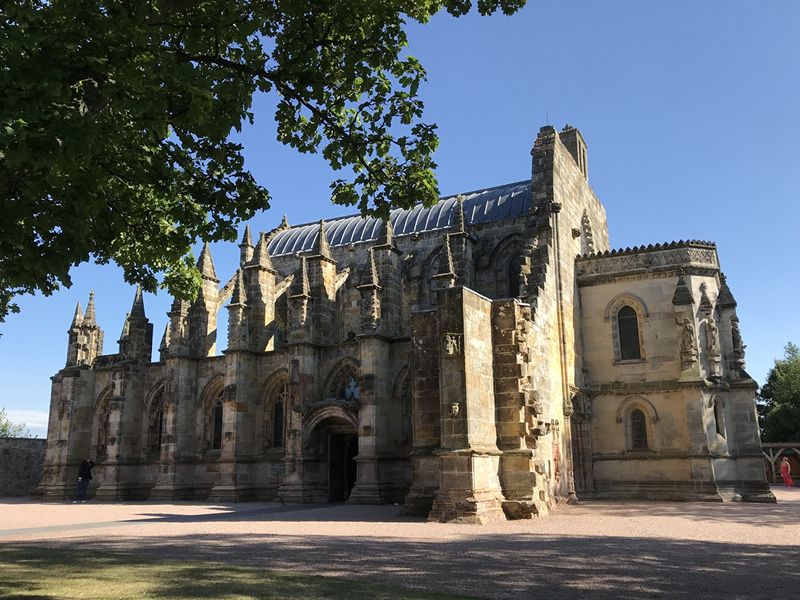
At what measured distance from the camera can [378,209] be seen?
1067 centimetres

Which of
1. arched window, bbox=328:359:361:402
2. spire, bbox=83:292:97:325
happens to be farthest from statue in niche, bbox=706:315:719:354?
spire, bbox=83:292:97:325

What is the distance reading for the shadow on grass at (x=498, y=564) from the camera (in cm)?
754

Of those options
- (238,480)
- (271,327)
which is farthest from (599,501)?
(271,327)

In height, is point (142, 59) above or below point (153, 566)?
above

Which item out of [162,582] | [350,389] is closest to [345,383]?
[350,389]

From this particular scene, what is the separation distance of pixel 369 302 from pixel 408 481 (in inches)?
248

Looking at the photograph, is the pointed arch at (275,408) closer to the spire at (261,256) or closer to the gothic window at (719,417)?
Result: the spire at (261,256)

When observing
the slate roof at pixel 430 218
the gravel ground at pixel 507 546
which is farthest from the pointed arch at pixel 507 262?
the gravel ground at pixel 507 546

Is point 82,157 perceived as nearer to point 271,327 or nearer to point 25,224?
point 25,224

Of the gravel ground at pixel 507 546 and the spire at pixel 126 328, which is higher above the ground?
the spire at pixel 126 328

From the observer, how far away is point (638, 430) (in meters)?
23.7

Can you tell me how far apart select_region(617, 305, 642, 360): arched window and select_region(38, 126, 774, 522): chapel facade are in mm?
91

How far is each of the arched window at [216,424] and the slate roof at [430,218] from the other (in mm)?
9945

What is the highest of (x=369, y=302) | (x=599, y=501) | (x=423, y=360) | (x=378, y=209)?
(x=369, y=302)
